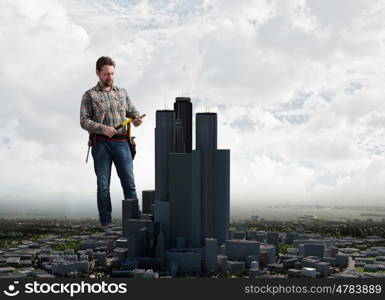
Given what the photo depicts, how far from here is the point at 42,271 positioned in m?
40.6

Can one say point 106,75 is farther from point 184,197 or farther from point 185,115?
point 185,115

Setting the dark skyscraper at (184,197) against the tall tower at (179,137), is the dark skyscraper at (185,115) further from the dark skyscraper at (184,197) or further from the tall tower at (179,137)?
the dark skyscraper at (184,197)

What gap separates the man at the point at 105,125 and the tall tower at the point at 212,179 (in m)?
19.6

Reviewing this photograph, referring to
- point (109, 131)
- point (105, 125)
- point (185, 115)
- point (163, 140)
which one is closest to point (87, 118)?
point (105, 125)

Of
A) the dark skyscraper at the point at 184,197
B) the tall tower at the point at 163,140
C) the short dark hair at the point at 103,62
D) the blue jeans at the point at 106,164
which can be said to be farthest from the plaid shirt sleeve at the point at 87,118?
the tall tower at the point at 163,140

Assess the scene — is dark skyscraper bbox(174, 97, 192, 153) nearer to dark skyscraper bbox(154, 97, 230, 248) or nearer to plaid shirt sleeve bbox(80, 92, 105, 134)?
dark skyscraper bbox(154, 97, 230, 248)

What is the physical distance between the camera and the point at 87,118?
A: 16.5m

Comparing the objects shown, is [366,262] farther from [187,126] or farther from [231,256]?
[187,126]

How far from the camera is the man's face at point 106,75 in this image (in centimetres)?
1656

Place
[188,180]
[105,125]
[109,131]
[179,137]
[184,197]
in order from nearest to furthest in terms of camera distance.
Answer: [109,131] < [105,125] < [184,197] < [188,180] < [179,137]

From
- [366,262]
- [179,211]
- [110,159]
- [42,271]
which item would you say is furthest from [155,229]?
[366,262]

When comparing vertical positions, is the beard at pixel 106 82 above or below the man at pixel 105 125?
above

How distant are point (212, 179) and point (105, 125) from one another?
823 inches

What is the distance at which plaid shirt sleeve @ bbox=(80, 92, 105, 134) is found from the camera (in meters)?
16.1
